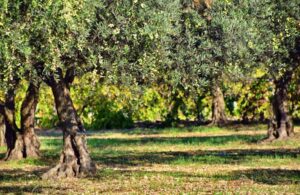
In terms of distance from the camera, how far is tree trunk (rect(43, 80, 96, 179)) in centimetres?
2173

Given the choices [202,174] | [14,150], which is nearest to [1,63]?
[202,174]

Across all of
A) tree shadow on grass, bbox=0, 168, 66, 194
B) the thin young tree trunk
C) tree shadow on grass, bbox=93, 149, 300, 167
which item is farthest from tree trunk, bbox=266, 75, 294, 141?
tree shadow on grass, bbox=0, 168, 66, 194

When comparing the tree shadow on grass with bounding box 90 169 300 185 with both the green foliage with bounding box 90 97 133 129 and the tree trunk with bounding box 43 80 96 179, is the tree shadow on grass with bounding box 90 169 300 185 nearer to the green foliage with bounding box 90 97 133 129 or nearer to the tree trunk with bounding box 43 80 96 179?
the tree trunk with bounding box 43 80 96 179

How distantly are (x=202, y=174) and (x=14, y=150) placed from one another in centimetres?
948

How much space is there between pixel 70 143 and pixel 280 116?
14776mm

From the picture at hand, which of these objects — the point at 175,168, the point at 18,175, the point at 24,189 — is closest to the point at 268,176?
the point at 175,168

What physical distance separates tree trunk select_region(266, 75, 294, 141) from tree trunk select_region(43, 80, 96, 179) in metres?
13.7

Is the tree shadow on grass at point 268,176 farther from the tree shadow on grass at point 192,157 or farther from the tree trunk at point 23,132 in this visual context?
the tree trunk at point 23,132

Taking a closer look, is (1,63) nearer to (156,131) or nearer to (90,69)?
(90,69)

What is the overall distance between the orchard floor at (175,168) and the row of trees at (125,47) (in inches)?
61.7

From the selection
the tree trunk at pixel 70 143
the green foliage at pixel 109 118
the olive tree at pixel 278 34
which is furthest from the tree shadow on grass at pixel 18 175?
the green foliage at pixel 109 118

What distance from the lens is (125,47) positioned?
1850cm

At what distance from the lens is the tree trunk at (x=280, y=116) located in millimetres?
33719

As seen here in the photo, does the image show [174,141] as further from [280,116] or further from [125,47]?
[125,47]
